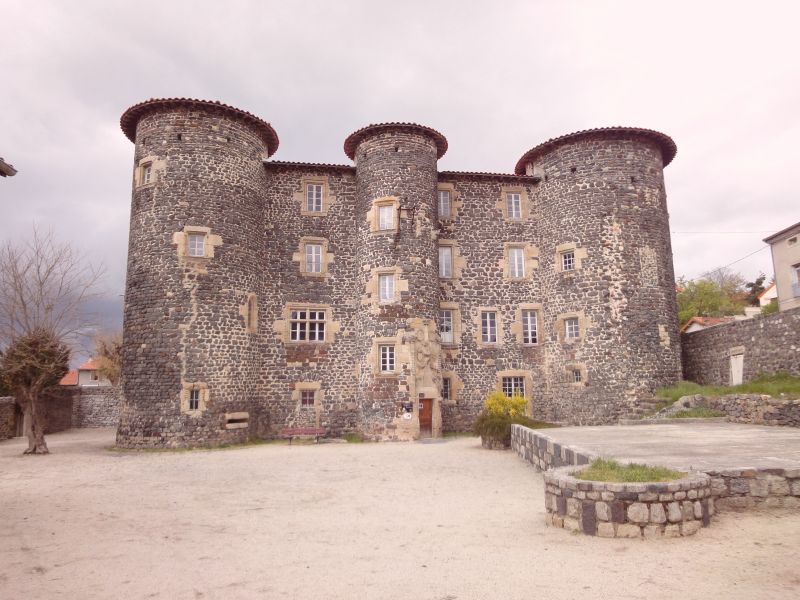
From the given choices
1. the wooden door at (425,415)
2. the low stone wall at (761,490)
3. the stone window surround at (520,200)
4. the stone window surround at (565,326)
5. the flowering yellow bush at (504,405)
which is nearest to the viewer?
the low stone wall at (761,490)

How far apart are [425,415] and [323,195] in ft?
31.6

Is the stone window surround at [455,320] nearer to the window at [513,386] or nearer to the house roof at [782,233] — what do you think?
the window at [513,386]

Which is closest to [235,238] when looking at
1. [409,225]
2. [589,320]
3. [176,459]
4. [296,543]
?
[409,225]

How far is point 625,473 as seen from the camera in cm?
682

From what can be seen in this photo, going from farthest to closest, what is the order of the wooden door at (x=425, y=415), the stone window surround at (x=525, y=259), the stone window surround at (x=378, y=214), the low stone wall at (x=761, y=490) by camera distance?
the stone window surround at (x=525, y=259) < the stone window surround at (x=378, y=214) < the wooden door at (x=425, y=415) < the low stone wall at (x=761, y=490)

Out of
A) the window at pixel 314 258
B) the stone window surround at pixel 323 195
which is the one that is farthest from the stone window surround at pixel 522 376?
the stone window surround at pixel 323 195

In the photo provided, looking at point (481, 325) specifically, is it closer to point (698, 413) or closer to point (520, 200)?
point (520, 200)

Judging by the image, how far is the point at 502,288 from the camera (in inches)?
914

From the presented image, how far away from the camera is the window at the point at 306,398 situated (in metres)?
21.4

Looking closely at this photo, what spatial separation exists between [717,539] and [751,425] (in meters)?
10.6

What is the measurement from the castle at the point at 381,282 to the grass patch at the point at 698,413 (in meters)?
2.72

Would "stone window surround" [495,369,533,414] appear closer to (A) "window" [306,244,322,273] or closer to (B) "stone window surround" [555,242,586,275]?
(B) "stone window surround" [555,242,586,275]

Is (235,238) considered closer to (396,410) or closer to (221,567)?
(396,410)

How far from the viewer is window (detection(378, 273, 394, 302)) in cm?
2102
